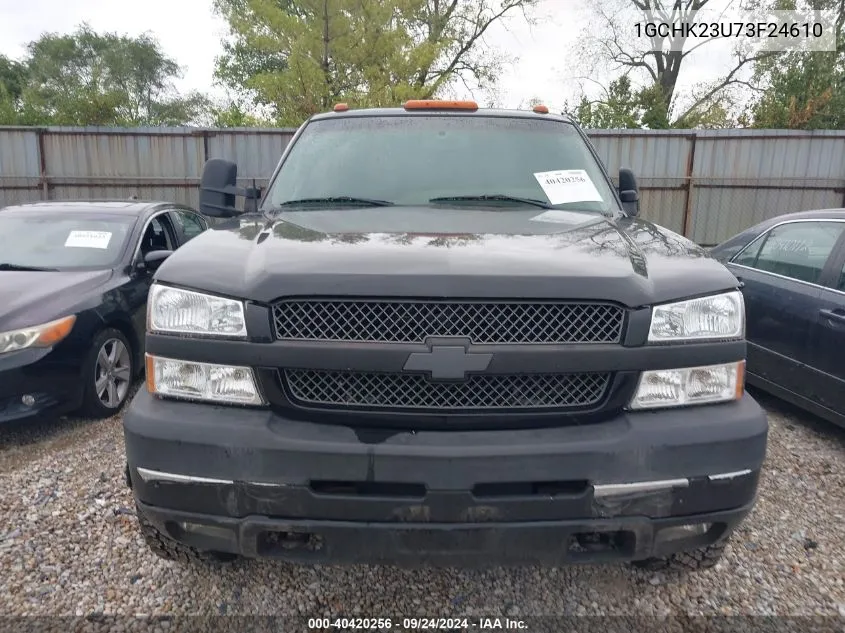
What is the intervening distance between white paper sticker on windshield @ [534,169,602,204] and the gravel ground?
1729 millimetres

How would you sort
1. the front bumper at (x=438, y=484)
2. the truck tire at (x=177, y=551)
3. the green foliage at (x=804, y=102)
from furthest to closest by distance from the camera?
the green foliage at (x=804, y=102) → the truck tire at (x=177, y=551) → the front bumper at (x=438, y=484)

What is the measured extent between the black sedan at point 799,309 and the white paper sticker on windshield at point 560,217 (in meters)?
2.18

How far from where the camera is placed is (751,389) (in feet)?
16.2

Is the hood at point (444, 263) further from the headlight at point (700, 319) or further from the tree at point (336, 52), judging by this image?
the tree at point (336, 52)

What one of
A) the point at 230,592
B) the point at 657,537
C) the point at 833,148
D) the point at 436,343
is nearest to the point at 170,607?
the point at 230,592

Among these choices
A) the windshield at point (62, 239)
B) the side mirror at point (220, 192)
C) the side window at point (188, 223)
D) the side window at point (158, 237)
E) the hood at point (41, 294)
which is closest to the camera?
the side mirror at point (220, 192)

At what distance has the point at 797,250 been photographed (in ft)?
14.3

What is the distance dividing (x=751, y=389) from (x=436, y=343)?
4.16 m

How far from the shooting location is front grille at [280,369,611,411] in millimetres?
1868

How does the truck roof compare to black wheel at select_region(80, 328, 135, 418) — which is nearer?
the truck roof

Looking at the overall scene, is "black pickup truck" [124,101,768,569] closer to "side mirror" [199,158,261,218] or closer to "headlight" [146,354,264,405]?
"headlight" [146,354,264,405]

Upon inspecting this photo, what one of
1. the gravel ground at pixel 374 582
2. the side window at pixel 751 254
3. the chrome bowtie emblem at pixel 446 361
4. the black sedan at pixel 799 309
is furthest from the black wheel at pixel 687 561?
the side window at pixel 751 254

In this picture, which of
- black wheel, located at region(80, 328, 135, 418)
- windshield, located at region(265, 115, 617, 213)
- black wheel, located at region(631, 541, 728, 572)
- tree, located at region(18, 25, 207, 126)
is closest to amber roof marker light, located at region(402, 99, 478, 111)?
windshield, located at region(265, 115, 617, 213)

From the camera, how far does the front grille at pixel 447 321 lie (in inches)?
71.6
